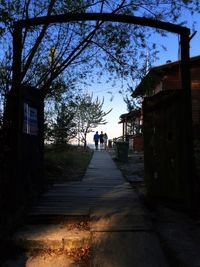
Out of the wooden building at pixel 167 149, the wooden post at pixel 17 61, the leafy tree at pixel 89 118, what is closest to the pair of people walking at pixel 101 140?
the leafy tree at pixel 89 118

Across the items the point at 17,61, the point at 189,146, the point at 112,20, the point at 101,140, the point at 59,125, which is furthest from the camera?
the point at 101,140

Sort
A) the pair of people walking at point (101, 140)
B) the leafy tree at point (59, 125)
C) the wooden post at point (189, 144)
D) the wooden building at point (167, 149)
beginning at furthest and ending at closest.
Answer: the pair of people walking at point (101, 140), the leafy tree at point (59, 125), the wooden building at point (167, 149), the wooden post at point (189, 144)

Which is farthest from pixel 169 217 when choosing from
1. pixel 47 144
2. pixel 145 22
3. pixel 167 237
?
pixel 47 144

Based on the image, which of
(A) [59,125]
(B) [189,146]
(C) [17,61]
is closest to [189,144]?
(B) [189,146]

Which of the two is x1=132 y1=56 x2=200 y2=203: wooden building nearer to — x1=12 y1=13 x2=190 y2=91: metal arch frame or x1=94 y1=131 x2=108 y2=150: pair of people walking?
x1=12 y1=13 x2=190 y2=91: metal arch frame

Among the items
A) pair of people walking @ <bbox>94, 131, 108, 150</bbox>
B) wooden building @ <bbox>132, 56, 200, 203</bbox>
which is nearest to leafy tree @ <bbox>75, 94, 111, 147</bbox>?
pair of people walking @ <bbox>94, 131, 108, 150</bbox>

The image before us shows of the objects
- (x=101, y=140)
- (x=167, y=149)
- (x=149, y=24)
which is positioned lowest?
(x=167, y=149)

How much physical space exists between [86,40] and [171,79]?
555 inches

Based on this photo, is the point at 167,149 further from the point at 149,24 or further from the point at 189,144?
the point at 149,24

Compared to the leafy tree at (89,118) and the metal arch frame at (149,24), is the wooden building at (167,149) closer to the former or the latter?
the metal arch frame at (149,24)

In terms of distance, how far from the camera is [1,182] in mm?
5918

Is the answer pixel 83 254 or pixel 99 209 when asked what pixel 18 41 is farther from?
pixel 83 254

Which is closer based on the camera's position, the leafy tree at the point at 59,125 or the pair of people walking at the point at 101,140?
the leafy tree at the point at 59,125

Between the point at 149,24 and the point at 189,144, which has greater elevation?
the point at 149,24
